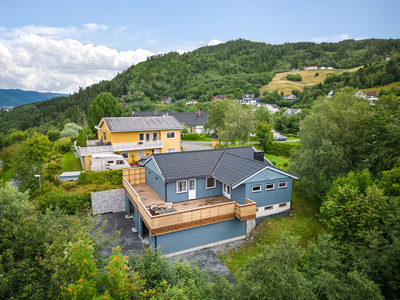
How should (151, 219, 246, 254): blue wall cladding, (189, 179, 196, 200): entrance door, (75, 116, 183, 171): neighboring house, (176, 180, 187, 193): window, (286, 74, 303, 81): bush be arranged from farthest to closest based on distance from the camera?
(286, 74, 303, 81): bush < (75, 116, 183, 171): neighboring house < (189, 179, 196, 200): entrance door < (176, 180, 187, 193): window < (151, 219, 246, 254): blue wall cladding

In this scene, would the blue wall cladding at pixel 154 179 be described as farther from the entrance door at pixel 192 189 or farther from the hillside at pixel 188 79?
the hillside at pixel 188 79

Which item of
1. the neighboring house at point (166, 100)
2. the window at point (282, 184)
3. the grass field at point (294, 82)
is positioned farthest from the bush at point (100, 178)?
the grass field at point (294, 82)

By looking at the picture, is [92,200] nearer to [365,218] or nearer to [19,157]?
[19,157]

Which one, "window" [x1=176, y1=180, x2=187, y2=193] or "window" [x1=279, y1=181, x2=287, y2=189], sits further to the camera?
"window" [x1=279, y1=181, x2=287, y2=189]

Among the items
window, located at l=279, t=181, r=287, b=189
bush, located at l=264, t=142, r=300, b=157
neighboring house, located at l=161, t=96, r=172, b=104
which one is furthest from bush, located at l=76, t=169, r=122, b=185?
neighboring house, located at l=161, t=96, r=172, b=104

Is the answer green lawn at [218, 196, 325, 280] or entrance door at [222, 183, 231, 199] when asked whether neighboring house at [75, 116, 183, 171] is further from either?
green lawn at [218, 196, 325, 280]

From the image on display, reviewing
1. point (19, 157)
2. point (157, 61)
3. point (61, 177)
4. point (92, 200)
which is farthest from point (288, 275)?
point (157, 61)
